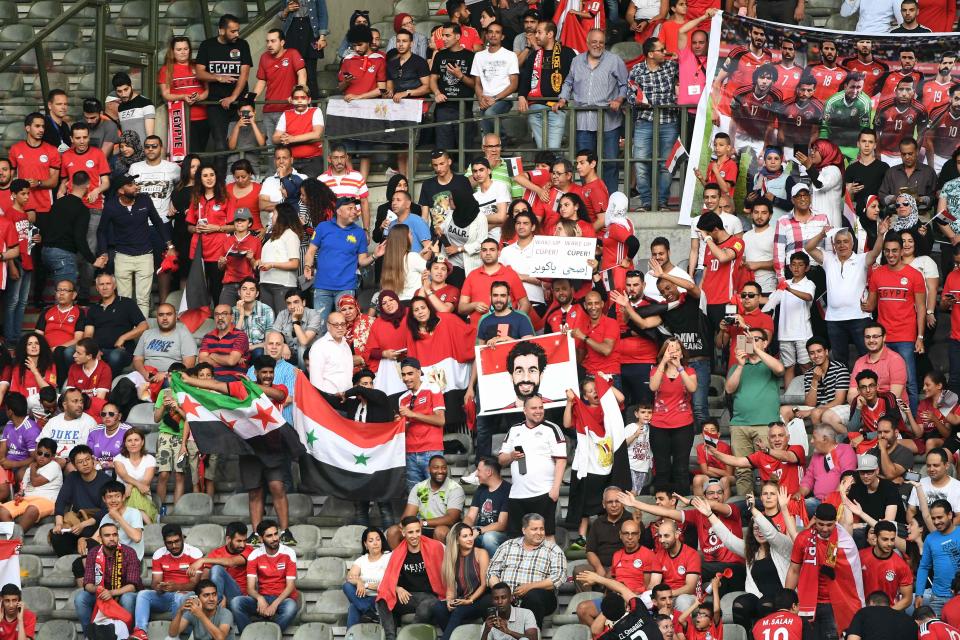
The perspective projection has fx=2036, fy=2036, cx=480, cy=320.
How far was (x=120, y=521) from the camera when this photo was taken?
1881 cm

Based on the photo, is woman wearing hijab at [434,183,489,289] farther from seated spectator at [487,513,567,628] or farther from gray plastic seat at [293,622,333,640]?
gray plastic seat at [293,622,333,640]

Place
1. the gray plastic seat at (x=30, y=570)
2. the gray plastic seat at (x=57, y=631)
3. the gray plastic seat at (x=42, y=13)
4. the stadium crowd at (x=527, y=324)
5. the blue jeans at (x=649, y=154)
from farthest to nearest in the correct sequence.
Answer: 1. the gray plastic seat at (x=42, y=13)
2. the blue jeans at (x=649, y=154)
3. the gray plastic seat at (x=30, y=570)
4. the gray plastic seat at (x=57, y=631)
5. the stadium crowd at (x=527, y=324)

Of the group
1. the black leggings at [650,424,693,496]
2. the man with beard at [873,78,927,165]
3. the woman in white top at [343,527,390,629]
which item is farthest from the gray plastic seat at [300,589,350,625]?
the man with beard at [873,78,927,165]

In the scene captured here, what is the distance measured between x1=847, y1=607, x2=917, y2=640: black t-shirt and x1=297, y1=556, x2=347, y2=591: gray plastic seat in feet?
15.8

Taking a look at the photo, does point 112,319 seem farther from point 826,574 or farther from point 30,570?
point 826,574

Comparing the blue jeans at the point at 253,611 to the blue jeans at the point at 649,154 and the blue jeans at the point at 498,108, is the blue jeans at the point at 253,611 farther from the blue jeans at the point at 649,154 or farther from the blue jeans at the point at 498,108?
the blue jeans at the point at 498,108

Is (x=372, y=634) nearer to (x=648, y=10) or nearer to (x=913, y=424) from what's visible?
(x=913, y=424)

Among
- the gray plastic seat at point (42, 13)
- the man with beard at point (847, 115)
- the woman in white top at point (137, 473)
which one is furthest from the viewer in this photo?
the gray plastic seat at point (42, 13)

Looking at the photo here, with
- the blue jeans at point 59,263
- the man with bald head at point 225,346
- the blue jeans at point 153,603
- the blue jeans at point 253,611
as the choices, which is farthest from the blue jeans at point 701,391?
the blue jeans at point 59,263

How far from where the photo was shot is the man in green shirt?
18984mm

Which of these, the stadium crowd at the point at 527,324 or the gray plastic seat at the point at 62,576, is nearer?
the stadium crowd at the point at 527,324

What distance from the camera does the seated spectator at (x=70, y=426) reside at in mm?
19859

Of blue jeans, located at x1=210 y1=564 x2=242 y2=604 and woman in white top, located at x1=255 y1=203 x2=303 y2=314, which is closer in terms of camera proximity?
blue jeans, located at x1=210 y1=564 x2=242 y2=604

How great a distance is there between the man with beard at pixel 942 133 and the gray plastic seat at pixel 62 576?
9672 millimetres
